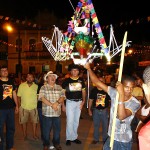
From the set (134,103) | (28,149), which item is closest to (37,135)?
(28,149)

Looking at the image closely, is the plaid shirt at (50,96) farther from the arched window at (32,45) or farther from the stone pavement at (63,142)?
the arched window at (32,45)

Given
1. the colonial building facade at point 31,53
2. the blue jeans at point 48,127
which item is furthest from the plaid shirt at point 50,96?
the colonial building facade at point 31,53

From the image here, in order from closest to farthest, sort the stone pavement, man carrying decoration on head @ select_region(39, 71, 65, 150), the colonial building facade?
man carrying decoration on head @ select_region(39, 71, 65, 150), the stone pavement, the colonial building facade

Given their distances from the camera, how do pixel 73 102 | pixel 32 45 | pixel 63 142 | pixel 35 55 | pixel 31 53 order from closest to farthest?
pixel 73 102, pixel 63 142, pixel 32 45, pixel 35 55, pixel 31 53

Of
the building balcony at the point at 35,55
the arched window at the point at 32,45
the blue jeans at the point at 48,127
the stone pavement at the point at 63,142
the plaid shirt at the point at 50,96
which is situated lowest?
the stone pavement at the point at 63,142

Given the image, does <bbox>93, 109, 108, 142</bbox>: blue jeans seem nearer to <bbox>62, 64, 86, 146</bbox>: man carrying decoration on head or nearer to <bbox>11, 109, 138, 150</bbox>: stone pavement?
<bbox>11, 109, 138, 150</bbox>: stone pavement

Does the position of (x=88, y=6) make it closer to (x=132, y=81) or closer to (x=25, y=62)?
(x=132, y=81)

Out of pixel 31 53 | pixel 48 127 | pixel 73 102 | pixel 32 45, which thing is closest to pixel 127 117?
pixel 48 127

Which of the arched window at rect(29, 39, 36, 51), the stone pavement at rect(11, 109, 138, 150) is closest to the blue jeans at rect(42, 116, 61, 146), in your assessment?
the stone pavement at rect(11, 109, 138, 150)

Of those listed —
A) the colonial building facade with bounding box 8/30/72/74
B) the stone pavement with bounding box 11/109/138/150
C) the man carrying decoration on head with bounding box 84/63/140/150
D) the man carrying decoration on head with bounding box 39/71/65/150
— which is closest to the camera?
the man carrying decoration on head with bounding box 84/63/140/150

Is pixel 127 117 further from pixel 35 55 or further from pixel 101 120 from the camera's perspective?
pixel 35 55

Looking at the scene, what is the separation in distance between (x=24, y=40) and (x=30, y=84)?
116 ft

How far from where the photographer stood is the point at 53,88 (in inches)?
277

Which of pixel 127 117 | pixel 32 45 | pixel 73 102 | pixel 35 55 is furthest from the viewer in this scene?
pixel 35 55
